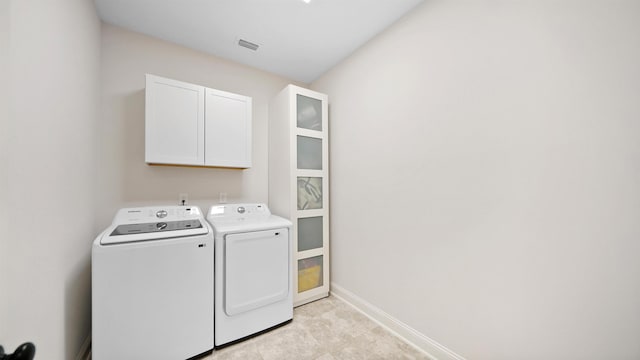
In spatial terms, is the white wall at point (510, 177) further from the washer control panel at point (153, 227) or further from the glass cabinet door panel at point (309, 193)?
the washer control panel at point (153, 227)

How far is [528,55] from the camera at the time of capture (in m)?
1.19

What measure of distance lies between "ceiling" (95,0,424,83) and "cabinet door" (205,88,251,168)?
0.53 m

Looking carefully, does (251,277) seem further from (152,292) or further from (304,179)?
(304,179)

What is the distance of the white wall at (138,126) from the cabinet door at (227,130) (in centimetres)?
29

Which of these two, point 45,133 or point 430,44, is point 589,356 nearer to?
point 430,44

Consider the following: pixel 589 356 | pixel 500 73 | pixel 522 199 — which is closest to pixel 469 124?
pixel 500 73

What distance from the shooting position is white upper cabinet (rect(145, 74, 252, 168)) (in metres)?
1.89

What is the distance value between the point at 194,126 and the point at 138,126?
53 cm

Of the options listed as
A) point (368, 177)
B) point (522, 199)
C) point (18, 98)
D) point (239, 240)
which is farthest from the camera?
point (368, 177)

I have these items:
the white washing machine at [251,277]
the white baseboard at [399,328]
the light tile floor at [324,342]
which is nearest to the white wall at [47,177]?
the white washing machine at [251,277]

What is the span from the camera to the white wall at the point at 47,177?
0.87 metres

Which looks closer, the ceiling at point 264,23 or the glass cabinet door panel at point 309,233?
the ceiling at point 264,23

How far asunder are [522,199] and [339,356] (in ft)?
5.10

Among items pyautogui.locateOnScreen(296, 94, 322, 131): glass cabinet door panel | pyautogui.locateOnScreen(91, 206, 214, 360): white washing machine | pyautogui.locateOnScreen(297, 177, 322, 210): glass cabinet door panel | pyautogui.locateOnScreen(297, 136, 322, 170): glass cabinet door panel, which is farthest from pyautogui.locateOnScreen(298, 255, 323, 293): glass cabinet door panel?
pyautogui.locateOnScreen(296, 94, 322, 131): glass cabinet door panel
